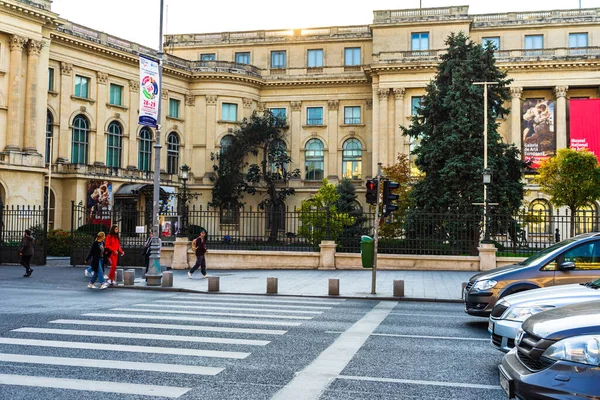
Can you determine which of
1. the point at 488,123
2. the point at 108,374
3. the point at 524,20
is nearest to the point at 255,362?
the point at 108,374

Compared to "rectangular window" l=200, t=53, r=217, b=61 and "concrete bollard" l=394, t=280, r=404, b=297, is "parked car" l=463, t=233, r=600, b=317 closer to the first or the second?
"concrete bollard" l=394, t=280, r=404, b=297

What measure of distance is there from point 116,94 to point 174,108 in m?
6.63

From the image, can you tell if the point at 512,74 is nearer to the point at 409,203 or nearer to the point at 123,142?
the point at 409,203

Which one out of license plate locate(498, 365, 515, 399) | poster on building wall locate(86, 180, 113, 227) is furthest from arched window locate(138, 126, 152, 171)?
license plate locate(498, 365, 515, 399)

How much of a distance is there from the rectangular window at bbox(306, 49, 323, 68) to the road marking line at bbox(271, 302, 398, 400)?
51.3 meters

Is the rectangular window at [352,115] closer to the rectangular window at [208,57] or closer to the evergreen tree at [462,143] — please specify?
the rectangular window at [208,57]

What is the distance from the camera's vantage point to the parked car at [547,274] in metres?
10.9

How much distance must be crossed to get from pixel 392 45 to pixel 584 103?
17.5 m

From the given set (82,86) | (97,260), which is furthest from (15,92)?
(97,260)

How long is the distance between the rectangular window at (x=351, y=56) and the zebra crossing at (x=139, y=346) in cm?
4884

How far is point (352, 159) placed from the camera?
5903 cm

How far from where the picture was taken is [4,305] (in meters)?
13.9

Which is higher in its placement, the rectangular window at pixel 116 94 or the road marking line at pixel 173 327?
the rectangular window at pixel 116 94

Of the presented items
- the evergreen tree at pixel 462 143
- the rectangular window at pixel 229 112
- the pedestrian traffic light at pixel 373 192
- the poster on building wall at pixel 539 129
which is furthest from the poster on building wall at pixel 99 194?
the poster on building wall at pixel 539 129
